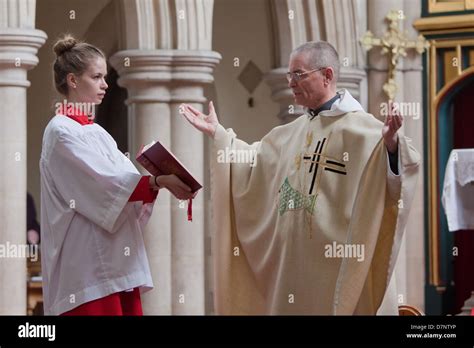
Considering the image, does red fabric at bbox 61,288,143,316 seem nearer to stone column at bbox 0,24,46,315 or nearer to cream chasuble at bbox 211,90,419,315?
cream chasuble at bbox 211,90,419,315

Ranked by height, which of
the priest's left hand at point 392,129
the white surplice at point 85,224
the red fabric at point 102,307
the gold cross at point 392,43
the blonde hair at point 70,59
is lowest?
the red fabric at point 102,307

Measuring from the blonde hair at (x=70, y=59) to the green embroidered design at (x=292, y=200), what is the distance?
123cm

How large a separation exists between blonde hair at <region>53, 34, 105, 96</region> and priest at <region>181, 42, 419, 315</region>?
0.66 m

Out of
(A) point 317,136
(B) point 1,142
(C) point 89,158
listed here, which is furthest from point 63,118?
(B) point 1,142

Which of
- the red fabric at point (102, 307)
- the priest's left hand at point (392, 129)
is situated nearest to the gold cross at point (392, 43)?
the priest's left hand at point (392, 129)

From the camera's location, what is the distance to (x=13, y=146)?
10.4 m

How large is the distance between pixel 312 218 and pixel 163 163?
3.24 feet

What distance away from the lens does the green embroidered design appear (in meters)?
6.74

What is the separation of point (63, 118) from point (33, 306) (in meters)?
7.04

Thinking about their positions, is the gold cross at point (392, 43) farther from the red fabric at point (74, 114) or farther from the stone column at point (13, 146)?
the red fabric at point (74, 114)

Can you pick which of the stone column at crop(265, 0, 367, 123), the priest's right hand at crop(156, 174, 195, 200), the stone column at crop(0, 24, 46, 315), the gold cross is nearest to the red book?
the priest's right hand at crop(156, 174, 195, 200)

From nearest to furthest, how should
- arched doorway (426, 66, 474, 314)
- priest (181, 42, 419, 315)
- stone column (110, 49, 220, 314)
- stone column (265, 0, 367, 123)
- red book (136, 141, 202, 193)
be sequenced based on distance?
red book (136, 141, 202, 193)
priest (181, 42, 419, 315)
stone column (110, 49, 220, 314)
stone column (265, 0, 367, 123)
arched doorway (426, 66, 474, 314)

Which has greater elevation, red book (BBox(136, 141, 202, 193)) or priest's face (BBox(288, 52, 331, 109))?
priest's face (BBox(288, 52, 331, 109))

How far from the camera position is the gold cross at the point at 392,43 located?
13093 millimetres
